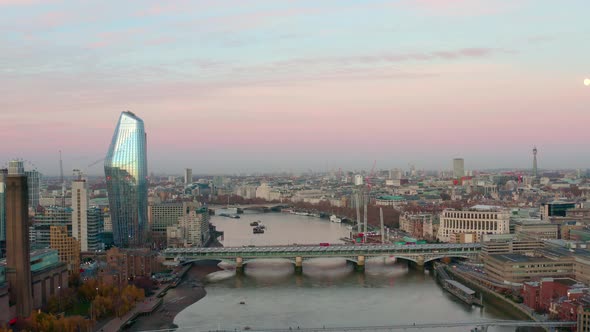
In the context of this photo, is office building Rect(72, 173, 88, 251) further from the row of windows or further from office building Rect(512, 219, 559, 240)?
office building Rect(512, 219, 559, 240)

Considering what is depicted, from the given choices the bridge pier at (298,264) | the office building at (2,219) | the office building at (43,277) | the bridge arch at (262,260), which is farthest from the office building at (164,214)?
the office building at (43,277)

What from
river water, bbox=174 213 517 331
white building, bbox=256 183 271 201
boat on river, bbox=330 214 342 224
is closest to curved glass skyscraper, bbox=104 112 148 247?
river water, bbox=174 213 517 331

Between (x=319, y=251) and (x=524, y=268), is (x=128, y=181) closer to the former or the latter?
(x=319, y=251)

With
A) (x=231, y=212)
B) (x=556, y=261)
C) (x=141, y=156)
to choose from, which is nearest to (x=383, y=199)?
(x=231, y=212)

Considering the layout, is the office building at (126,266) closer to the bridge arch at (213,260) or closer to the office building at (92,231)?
the bridge arch at (213,260)

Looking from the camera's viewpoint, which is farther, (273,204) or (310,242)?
(273,204)

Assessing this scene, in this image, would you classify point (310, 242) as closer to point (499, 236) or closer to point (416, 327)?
point (499, 236)

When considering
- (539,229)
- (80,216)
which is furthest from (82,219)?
(539,229)
